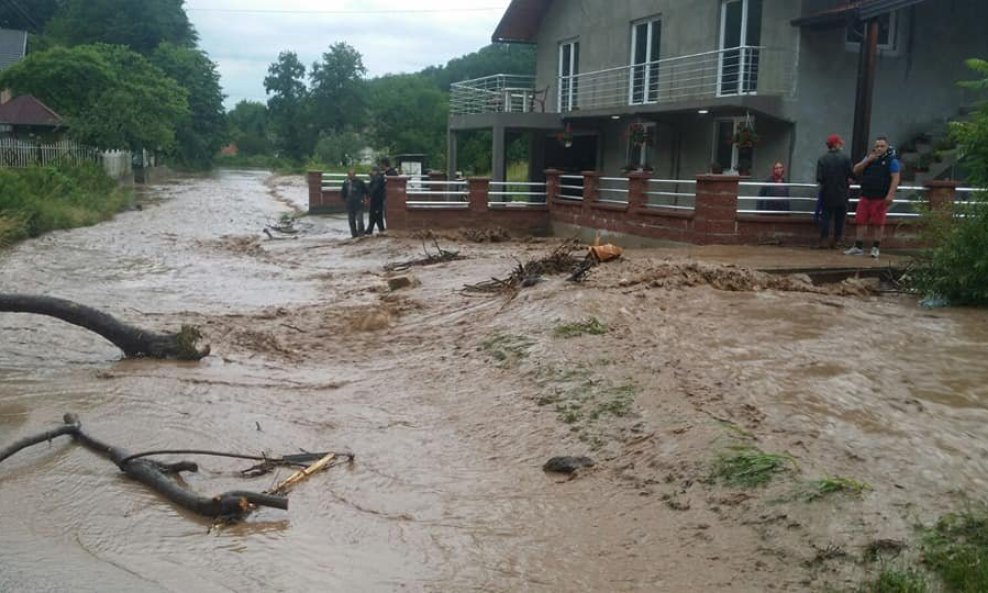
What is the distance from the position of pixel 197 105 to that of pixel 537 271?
6992 cm

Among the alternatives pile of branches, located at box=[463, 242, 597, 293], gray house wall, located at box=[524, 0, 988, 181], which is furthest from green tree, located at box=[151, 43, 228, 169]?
pile of branches, located at box=[463, 242, 597, 293]

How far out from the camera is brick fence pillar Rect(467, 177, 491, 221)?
2316 centimetres

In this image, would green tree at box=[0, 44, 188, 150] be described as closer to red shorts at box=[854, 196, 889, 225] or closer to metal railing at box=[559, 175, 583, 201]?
metal railing at box=[559, 175, 583, 201]

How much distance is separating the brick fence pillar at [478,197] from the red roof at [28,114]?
27.3m

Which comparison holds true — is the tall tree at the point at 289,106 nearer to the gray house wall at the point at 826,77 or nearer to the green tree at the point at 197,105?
the green tree at the point at 197,105

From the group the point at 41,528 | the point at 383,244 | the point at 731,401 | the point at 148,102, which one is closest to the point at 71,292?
the point at 383,244

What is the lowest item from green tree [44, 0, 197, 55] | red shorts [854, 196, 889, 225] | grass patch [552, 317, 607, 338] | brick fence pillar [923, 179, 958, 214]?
grass patch [552, 317, 607, 338]

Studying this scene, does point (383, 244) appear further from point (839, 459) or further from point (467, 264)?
point (839, 459)

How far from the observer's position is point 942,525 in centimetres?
451

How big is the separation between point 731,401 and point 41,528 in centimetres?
452

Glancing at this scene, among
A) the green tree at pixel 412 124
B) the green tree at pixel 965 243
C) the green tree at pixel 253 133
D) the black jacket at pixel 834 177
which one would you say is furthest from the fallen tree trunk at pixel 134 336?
the green tree at pixel 253 133

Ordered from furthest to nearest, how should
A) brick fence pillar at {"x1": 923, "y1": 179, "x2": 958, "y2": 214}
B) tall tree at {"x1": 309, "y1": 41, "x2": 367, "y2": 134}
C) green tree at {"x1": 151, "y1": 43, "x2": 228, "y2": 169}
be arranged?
tall tree at {"x1": 309, "y1": 41, "x2": 367, "y2": 134} → green tree at {"x1": 151, "y1": 43, "x2": 228, "y2": 169} → brick fence pillar at {"x1": 923, "y1": 179, "x2": 958, "y2": 214}

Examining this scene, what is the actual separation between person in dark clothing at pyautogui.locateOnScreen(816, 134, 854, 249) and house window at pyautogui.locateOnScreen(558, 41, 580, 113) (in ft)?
39.7

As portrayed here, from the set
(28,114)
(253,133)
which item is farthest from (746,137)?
(253,133)
